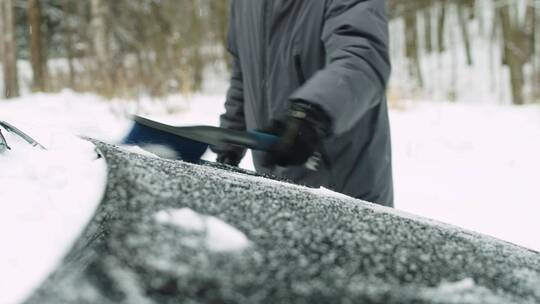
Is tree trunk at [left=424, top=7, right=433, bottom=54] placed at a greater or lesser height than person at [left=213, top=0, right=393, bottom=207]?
greater

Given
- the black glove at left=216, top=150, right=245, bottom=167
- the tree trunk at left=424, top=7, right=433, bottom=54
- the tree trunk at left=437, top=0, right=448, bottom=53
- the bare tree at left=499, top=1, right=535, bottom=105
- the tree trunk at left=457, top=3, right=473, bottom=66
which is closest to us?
the black glove at left=216, top=150, right=245, bottom=167

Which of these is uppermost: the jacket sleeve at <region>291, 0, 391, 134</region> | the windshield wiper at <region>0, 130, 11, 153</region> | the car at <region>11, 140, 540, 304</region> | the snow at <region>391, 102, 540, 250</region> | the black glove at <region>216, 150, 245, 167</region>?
the jacket sleeve at <region>291, 0, 391, 134</region>

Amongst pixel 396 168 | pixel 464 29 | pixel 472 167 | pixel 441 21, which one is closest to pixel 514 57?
pixel 472 167

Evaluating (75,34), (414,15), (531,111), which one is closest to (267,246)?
(531,111)

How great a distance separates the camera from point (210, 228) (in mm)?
754

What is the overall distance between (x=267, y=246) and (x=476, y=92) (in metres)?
19.2

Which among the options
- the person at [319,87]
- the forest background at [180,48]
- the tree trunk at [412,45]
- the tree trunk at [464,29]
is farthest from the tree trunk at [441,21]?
the person at [319,87]

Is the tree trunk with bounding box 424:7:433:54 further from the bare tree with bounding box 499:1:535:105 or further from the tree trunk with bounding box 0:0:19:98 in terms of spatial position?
the tree trunk with bounding box 0:0:19:98

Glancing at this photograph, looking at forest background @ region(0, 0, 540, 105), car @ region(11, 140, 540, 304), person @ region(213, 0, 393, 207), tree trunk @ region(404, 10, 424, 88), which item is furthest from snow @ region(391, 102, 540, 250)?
tree trunk @ region(404, 10, 424, 88)

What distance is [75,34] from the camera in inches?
769

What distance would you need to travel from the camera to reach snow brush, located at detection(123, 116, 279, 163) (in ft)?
3.93

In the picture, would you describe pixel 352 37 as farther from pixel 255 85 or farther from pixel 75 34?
pixel 75 34

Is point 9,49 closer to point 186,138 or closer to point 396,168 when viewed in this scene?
point 396,168

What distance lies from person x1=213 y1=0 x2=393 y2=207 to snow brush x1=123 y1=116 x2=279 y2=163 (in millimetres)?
50
